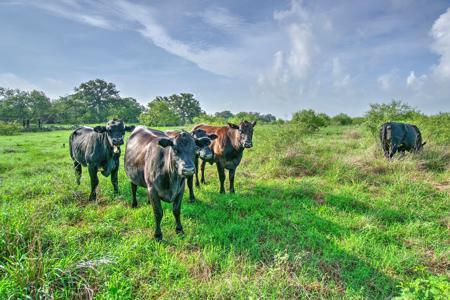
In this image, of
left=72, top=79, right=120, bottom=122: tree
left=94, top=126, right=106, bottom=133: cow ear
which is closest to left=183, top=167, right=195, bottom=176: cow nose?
left=94, top=126, right=106, bottom=133: cow ear

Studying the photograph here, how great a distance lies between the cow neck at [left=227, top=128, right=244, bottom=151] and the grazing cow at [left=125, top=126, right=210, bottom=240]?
97.1 inches

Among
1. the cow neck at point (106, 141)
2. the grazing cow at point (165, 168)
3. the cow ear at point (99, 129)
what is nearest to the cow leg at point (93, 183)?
the cow neck at point (106, 141)

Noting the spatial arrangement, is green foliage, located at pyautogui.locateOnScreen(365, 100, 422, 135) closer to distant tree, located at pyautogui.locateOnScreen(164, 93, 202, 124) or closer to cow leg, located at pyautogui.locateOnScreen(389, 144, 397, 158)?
cow leg, located at pyautogui.locateOnScreen(389, 144, 397, 158)

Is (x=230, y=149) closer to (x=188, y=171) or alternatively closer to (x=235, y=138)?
(x=235, y=138)

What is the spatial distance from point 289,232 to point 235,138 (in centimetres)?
321

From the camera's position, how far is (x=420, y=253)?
3.87m

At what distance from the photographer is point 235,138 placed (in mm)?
6867

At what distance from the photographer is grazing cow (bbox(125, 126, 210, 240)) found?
370 cm

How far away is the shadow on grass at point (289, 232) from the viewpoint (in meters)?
3.32

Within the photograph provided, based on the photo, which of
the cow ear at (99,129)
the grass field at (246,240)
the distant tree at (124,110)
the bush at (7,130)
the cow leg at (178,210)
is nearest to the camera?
the grass field at (246,240)

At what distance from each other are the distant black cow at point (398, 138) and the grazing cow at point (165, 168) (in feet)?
28.6

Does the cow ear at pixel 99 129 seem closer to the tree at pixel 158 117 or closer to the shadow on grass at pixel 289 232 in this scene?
the shadow on grass at pixel 289 232

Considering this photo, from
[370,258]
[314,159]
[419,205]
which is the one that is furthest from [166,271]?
[314,159]

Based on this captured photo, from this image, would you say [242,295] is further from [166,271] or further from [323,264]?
[323,264]
